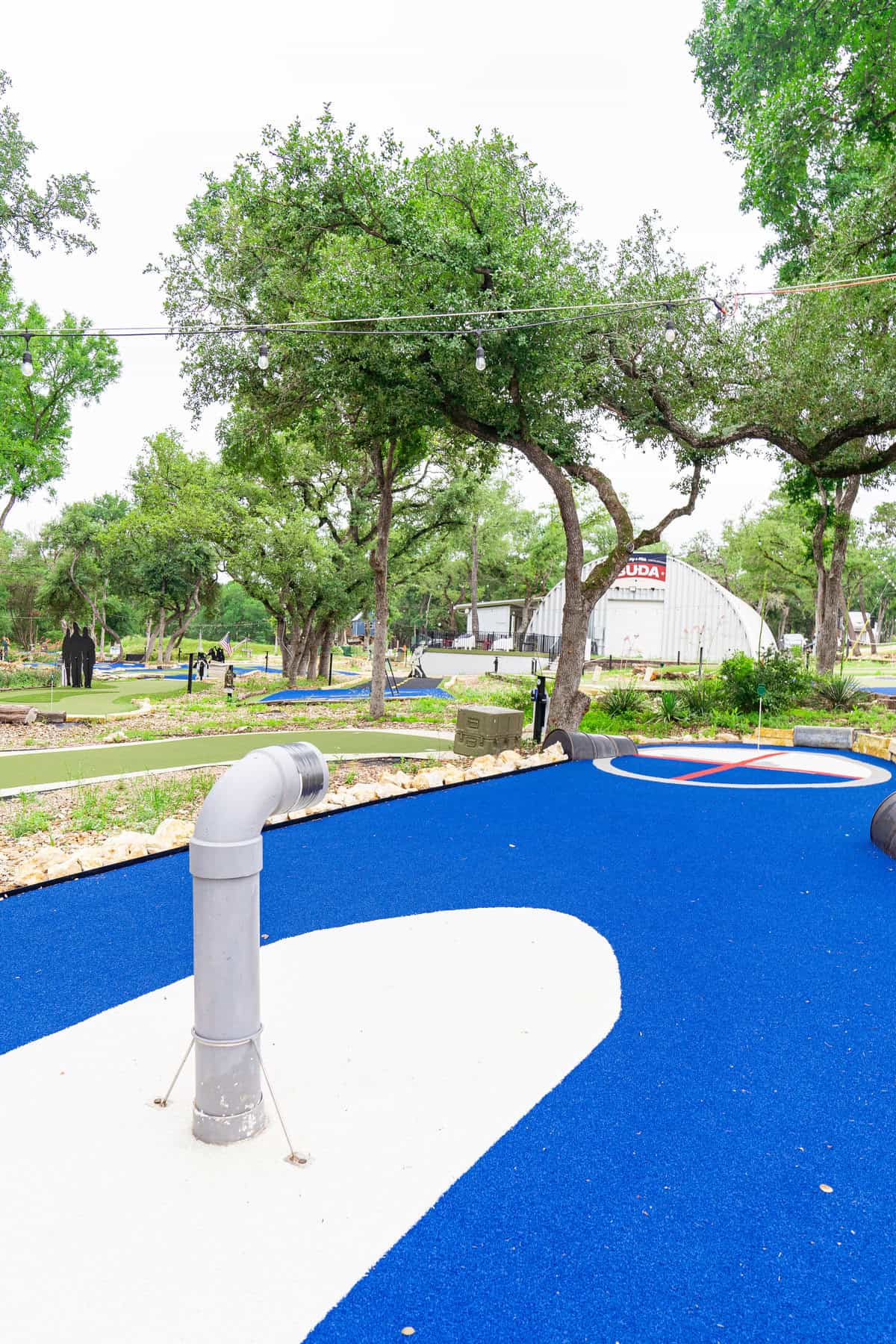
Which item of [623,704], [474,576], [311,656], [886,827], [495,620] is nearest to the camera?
[886,827]

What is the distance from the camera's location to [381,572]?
1692 centimetres

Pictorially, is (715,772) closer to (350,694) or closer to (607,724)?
(607,724)

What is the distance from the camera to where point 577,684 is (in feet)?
40.8


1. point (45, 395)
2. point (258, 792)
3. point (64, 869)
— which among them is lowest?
point (64, 869)

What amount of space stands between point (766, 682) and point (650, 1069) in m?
13.1

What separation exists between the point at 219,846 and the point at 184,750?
933 centimetres

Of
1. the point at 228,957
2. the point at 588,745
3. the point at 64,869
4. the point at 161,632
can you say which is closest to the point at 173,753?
the point at 588,745

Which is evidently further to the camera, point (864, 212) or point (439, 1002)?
point (864, 212)

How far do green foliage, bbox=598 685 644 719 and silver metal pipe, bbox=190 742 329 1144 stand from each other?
39.6ft

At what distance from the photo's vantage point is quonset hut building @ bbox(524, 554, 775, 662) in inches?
1377

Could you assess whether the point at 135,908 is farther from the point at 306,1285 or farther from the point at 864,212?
the point at 864,212

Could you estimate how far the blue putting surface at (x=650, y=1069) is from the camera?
1.81m

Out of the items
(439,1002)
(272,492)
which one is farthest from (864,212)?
(272,492)

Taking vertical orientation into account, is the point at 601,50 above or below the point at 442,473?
above
